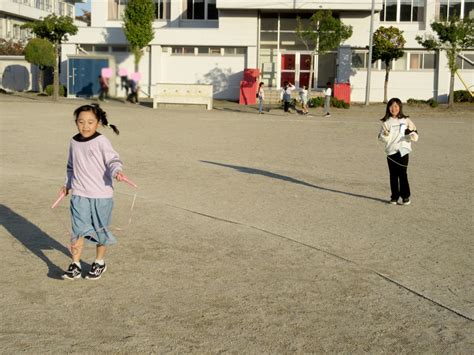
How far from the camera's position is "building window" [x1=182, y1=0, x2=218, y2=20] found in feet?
162

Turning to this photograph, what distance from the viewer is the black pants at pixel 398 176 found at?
11.4 m

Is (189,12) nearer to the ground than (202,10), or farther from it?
nearer to the ground

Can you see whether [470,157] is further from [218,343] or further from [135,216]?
[218,343]

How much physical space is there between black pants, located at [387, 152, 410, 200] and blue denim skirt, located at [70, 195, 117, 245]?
6.14m

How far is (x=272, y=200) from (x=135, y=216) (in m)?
2.67

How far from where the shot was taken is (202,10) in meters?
49.9

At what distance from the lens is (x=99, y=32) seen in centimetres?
417

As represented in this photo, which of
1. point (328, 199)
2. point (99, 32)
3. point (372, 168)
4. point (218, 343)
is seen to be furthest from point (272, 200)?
point (99, 32)

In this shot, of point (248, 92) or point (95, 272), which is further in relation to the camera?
point (248, 92)

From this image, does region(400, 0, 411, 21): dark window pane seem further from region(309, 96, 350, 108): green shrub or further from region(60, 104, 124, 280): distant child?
region(60, 104, 124, 280): distant child

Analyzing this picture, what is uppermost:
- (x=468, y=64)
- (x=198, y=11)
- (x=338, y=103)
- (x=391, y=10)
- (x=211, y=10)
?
(x=391, y=10)

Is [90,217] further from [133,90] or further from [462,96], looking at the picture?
[462,96]

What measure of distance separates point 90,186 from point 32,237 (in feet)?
7.84

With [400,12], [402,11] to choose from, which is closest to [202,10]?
[400,12]
